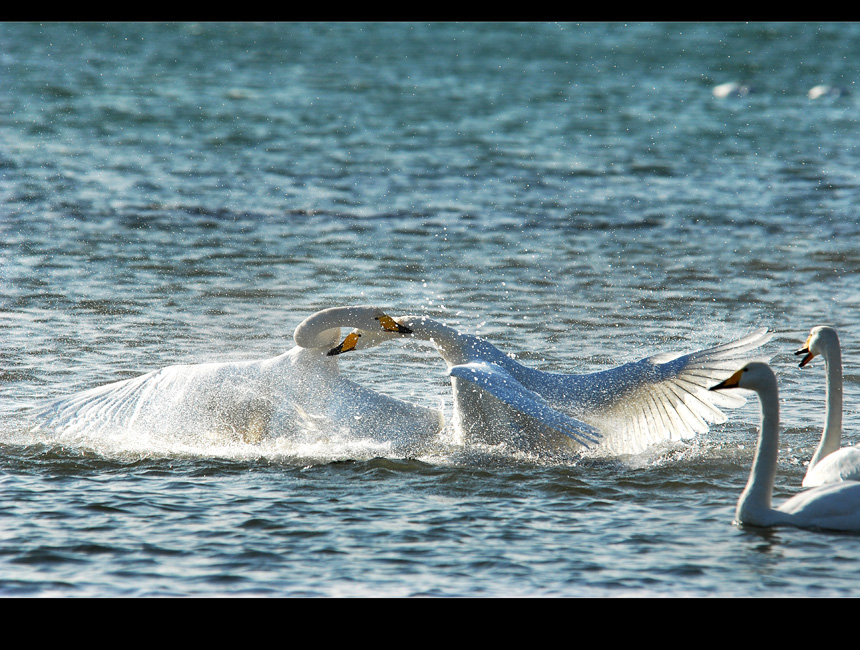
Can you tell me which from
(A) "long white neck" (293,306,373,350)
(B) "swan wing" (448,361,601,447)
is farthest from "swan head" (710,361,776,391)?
(A) "long white neck" (293,306,373,350)

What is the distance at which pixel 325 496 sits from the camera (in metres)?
7.16

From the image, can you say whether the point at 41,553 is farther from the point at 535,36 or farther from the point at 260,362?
the point at 535,36

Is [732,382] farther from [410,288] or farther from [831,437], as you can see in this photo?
[410,288]

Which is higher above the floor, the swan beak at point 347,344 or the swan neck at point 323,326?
the swan neck at point 323,326

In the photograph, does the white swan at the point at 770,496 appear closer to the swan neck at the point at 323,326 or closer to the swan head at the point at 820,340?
the swan head at the point at 820,340

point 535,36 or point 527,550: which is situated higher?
point 535,36

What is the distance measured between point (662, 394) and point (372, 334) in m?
2.13

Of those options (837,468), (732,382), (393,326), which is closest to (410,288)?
(393,326)

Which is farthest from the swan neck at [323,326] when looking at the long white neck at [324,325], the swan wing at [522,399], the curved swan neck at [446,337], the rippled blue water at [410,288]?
the swan wing at [522,399]

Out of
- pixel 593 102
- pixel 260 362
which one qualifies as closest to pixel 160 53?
pixel 593 102

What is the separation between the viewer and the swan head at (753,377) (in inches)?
272

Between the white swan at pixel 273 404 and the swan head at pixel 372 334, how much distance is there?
0.01 m

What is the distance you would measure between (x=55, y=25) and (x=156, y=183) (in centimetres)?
3734

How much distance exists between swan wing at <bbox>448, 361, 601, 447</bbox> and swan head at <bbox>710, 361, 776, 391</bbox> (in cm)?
86
